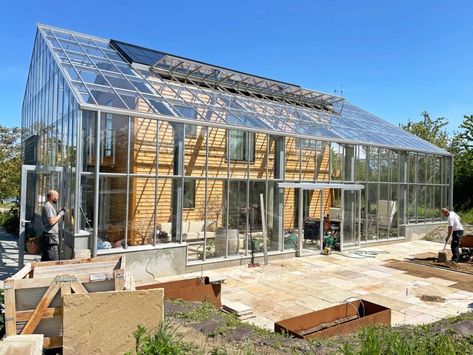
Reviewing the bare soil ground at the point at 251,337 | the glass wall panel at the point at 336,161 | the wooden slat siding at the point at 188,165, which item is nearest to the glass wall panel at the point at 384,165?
the glass wall panel at the point at 336,161

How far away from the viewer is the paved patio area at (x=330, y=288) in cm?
742

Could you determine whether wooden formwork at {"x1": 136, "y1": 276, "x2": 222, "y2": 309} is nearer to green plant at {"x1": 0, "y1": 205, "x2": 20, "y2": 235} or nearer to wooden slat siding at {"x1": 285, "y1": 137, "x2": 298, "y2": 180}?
wooden slat siding at {"x1": 285, "y1": 137, "x2": 298, "y2": 180}

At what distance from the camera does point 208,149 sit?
35.2 ft

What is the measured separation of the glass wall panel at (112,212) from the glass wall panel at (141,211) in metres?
0.23

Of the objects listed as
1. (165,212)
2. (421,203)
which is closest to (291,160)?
(165,212)

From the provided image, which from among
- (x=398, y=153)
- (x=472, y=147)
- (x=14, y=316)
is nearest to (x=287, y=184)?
(x=398, y=153)

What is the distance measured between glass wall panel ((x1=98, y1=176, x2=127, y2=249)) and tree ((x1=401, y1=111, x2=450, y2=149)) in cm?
3454

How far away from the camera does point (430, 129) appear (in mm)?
38250

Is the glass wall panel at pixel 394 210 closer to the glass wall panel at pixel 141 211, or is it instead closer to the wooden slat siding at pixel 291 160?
the wooden slat siding at pixel 291 160

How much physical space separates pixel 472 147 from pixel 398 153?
15.1 meters

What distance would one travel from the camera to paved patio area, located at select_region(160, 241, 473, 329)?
7422 mm

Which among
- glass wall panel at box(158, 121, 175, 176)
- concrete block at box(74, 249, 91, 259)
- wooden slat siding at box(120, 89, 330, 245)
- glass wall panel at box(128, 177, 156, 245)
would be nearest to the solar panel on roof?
wooden slat siding at box(120, 89, 330, 245)

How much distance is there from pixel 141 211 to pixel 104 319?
5.55 meters

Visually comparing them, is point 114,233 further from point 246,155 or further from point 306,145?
point 306,145
